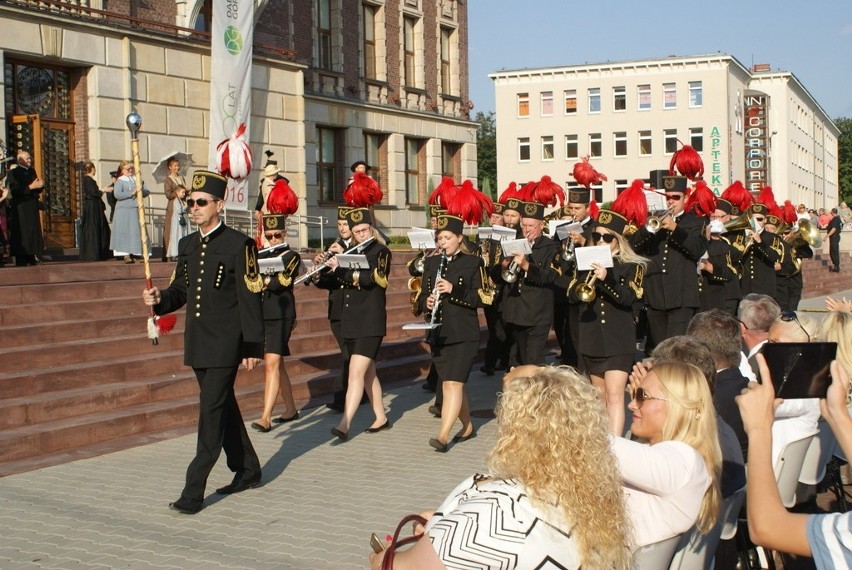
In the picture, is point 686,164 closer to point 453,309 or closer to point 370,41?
point 453,309

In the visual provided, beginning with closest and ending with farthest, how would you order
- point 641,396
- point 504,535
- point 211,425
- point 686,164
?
point 504,535 < point 641,396 < point 211,425 < point 686,164

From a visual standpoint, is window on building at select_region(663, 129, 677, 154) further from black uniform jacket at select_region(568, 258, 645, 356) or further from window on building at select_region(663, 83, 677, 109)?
black uniform jacket at select_region(568, 258, 645, 356)

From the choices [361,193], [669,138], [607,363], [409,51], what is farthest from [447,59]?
[669,138]

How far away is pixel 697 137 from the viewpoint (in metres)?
77.0

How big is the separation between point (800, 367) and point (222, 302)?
17.2 feet

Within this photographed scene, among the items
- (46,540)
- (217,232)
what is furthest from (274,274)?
(46,540)

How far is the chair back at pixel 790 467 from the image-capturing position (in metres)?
5.64

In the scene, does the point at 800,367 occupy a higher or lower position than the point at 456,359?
higher

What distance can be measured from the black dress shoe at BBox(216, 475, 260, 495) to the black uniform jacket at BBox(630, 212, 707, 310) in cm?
480

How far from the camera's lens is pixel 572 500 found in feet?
11.2

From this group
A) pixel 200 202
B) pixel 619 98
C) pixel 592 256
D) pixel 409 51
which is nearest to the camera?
pixel 200 202

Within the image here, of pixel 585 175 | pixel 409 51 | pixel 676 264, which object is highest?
pixel 409 51

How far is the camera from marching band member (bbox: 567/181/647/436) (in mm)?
9266

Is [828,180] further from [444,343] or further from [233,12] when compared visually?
[444,343]
